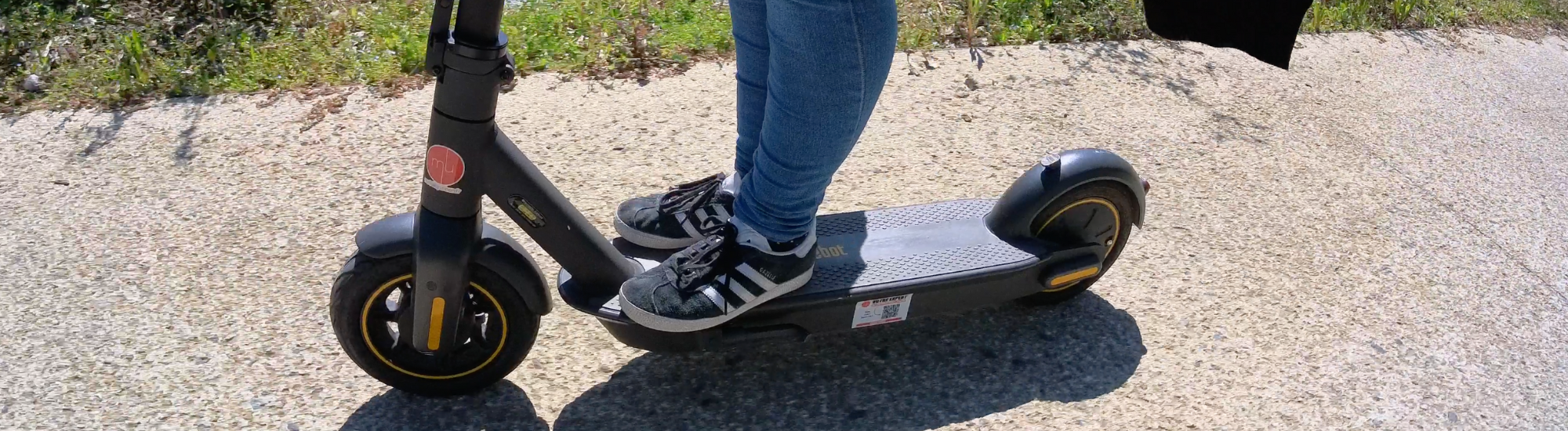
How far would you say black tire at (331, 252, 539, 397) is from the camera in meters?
2.04

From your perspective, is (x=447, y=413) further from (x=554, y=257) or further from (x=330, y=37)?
(x=330, y=37)

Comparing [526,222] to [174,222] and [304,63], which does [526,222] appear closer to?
[174,222]

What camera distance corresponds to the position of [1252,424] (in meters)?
2.35

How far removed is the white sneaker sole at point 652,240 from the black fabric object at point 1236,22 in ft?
3.51

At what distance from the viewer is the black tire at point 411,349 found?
80.4 inches

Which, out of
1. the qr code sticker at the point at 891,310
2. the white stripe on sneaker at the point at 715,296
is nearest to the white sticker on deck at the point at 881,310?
the qr code sticker at the point at 891,310

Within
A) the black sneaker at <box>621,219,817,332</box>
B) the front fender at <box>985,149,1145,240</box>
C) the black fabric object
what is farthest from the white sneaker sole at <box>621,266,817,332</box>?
the black fabric object

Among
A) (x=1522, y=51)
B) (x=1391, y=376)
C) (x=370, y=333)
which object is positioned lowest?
(x=370, y=333)

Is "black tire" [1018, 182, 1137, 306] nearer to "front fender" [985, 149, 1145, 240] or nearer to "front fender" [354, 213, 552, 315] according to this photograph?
"front fender" [985, 149, 1145, 240]

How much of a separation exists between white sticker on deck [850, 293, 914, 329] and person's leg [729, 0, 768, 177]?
1.32 feet

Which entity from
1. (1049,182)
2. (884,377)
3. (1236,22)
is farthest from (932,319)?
(1236,22)

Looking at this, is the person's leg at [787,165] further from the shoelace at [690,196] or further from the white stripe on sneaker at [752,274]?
the shoelace at [690,196]

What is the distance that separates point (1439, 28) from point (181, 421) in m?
5.62

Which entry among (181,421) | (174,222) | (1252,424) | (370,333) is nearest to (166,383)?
(181,421)
